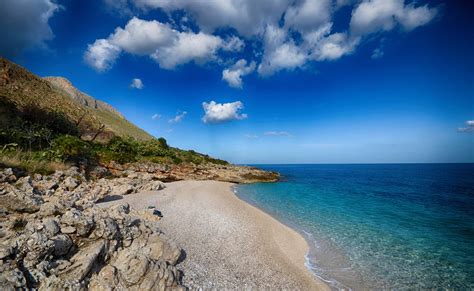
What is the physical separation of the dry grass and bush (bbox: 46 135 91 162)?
1292 mm

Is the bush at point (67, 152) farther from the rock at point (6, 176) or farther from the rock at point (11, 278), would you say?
the rock at point (11, 278)

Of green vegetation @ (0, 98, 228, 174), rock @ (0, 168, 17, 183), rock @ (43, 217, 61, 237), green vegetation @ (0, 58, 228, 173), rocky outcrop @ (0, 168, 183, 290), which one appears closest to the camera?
rocky outcrop @ (0, 168, 183, 290)

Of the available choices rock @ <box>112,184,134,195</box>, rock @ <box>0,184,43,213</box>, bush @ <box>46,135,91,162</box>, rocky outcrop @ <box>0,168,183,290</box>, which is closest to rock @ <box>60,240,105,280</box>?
rocky outcrop @ <box>0,168,183,290</box>

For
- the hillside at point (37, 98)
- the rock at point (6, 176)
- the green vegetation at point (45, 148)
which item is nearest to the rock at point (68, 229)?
the rock at point (6, 176)

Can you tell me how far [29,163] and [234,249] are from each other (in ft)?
65.1

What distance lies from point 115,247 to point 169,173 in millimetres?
27691

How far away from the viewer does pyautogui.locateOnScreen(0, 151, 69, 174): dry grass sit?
16422 millimetres

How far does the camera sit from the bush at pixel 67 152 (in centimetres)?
2109

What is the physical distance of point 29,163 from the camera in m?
17.9

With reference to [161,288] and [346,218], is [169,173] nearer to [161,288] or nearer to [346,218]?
[346,218]

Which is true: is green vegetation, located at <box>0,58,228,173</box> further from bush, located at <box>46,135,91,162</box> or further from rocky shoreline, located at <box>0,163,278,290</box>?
rocky shoreline, located at <box>0,163,278,290</box>

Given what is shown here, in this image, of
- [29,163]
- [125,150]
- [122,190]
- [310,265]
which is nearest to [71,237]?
[310,265]

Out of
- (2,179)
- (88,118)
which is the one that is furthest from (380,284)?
(88,118)

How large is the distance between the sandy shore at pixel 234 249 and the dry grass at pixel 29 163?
394 inches
